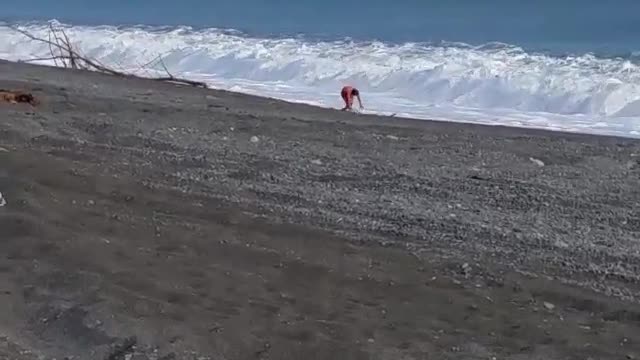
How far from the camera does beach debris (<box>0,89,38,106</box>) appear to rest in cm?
891

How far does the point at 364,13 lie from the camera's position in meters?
28.4

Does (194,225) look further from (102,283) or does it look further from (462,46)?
(462,46)

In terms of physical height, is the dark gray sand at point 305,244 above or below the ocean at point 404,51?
below

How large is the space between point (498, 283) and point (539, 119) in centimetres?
791

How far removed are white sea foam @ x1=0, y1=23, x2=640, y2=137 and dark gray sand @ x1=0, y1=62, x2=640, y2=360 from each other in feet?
15.1

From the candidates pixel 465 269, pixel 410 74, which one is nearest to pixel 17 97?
pixel 465 269

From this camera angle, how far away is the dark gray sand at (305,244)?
432 centimetres

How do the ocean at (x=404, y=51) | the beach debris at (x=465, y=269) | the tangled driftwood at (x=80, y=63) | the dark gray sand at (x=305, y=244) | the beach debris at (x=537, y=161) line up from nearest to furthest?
1. the dark gray sand at (x=305, y=244)
2. the beach debris at (x=465, y=269)
3. the beach debris at (x=537, y=161)
4. the tangled driftwood at (x=80, y=63)
5. the ocean at (x=404, y=51)

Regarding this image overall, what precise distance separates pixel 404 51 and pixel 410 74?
8.27 ft

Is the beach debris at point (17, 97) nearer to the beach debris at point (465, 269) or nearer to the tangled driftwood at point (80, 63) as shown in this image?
the tangled driftwood at point (80, 63)

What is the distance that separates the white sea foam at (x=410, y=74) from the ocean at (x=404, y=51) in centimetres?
2

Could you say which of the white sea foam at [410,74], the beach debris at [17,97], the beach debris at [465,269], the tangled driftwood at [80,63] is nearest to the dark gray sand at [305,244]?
the beach debris at [465,269]

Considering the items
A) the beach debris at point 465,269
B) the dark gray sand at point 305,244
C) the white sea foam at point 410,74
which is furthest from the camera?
the white sea foam at point 410,74

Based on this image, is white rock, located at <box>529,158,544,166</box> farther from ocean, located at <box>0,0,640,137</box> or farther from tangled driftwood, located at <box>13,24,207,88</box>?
tangled driftwood, located at <box>13,24,207,88</box>
